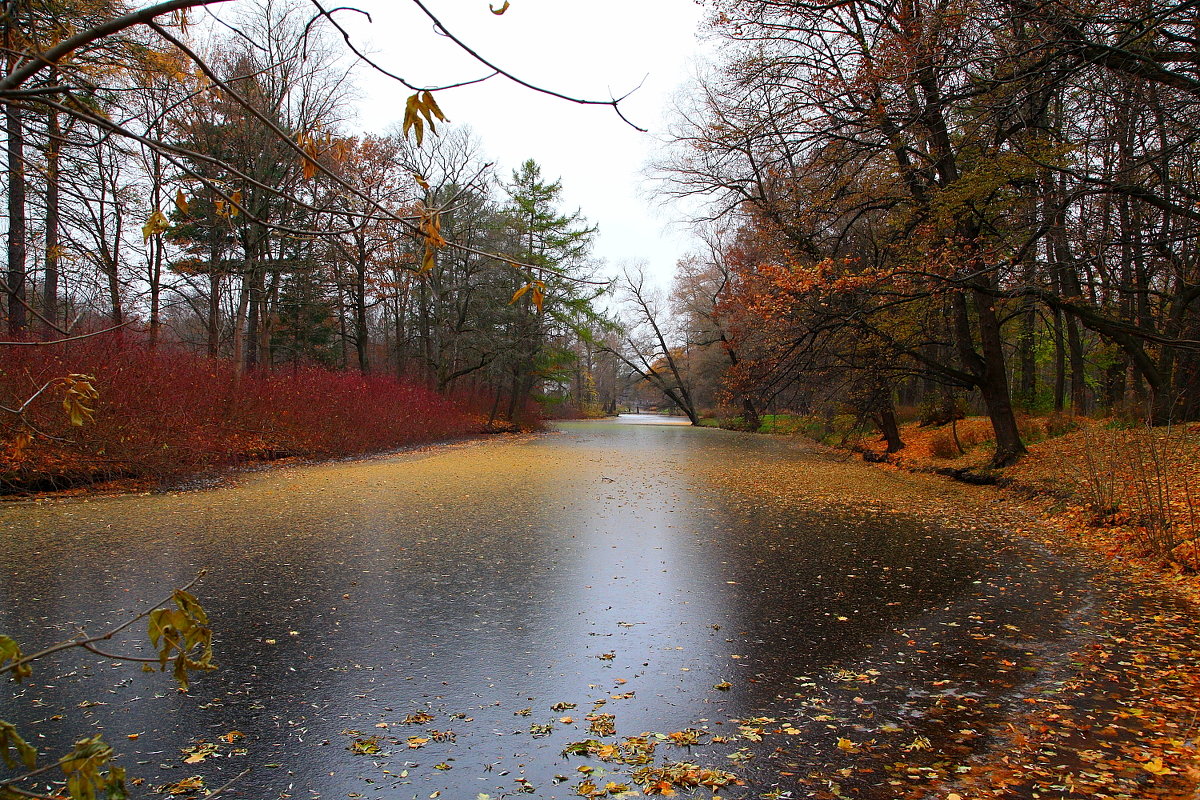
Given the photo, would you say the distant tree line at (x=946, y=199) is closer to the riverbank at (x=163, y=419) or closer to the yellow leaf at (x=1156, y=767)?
the yellow leaf at (x=1156, y=767)

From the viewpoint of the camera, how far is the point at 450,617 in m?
4.52

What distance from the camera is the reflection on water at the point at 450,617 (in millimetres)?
2848

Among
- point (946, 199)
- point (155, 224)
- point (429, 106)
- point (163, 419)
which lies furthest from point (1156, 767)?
point (163, 419)

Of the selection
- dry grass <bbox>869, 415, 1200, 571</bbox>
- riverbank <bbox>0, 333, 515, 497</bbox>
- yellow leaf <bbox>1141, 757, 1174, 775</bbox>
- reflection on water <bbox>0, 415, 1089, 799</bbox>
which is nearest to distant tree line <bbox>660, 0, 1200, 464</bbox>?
dry grass <bbox>869, 415, 1200, 571</bbox>

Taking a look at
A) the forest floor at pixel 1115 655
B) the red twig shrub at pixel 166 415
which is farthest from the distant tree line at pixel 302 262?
the forest floor at pixel 1115 655

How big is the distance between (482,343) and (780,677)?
81.9 ft

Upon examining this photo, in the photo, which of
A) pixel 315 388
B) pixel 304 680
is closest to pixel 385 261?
pixel 315 388

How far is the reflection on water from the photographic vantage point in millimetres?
2848

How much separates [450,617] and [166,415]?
8140 mm

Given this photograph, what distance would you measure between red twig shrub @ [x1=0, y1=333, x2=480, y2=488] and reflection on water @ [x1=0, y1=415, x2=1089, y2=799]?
1047 millimetres

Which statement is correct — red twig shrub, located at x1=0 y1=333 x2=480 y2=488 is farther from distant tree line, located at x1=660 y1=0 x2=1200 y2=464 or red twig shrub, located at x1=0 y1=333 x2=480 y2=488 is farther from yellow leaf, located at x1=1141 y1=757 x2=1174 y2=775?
distant tree line, located at x1=660 y1=0 x2=1200 y2=464

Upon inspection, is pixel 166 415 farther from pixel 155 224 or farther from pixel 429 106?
pixel 429 106

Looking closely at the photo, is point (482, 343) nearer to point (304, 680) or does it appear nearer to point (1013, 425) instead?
point (1013, 425)

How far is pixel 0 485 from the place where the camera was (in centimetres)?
874
